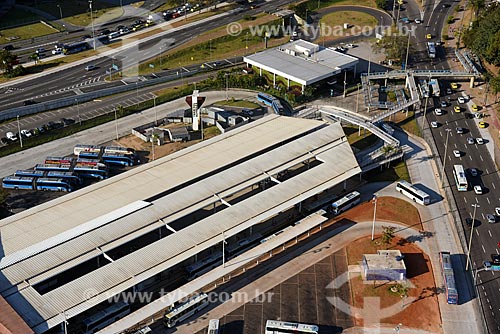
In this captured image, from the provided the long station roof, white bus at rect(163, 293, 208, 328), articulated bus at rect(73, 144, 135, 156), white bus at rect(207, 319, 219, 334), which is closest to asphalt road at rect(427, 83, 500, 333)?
the long station roof

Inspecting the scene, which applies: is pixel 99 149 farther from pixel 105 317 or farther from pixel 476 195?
pixel 476 195

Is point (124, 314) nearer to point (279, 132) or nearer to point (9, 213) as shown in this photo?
point (9, 213)

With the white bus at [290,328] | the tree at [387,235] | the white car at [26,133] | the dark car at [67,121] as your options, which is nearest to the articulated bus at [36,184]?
Result: the white car at [26,133]

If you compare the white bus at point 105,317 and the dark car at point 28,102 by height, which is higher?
the dark car at point 28,102

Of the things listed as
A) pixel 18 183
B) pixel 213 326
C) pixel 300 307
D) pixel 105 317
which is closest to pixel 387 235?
pixel 300 307

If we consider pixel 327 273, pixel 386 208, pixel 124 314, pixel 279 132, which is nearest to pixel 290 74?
pixel 279 132

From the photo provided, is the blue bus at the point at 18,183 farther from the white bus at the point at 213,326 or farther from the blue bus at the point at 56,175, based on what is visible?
the white bus at the point at 213,326

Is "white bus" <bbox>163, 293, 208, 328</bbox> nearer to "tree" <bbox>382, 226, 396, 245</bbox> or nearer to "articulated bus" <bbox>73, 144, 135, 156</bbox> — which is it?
"tree" <bbox>382, 226, 396, 245</bbox>
